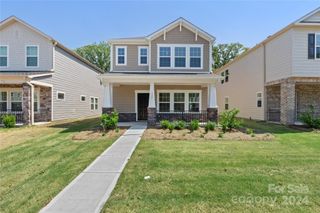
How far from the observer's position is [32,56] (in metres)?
19.5

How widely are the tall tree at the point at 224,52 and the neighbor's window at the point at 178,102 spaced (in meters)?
35.0

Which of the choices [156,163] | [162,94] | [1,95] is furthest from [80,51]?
[156,163]

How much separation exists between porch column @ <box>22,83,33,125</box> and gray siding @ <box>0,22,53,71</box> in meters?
3.30

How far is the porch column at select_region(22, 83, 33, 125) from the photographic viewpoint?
650 inches

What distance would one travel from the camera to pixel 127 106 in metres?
19.1

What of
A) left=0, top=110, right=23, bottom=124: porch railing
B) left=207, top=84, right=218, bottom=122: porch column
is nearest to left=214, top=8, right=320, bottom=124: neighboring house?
left=207, top=84, right=218, bottom=122: porch column

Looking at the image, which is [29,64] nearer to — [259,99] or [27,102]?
[27,102]

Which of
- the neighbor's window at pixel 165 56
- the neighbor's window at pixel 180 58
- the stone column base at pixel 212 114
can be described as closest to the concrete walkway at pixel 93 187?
the stone column base at pixel 212 114

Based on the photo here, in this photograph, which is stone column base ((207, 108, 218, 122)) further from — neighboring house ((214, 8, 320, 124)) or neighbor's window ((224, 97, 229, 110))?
neighbor's window ((224, 97, 229, 110))

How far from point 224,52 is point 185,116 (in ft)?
125

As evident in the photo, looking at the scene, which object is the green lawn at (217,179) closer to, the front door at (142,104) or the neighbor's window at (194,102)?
the neighbor's window at (194,102)

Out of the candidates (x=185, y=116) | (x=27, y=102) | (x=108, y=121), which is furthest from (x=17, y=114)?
(x=185, y=116)

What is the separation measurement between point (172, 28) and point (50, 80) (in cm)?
975

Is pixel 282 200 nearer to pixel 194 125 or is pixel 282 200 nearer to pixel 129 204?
pixel 129 204
